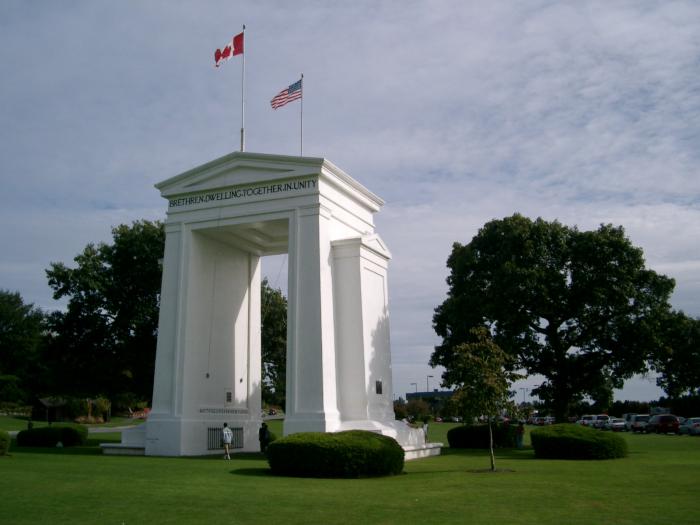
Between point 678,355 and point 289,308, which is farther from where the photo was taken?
point 678,355

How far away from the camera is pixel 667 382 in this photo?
33031mm

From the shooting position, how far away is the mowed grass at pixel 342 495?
431 inches

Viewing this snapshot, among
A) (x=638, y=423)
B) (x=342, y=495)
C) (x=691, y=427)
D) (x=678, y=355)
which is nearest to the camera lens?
(x=342, y=495)

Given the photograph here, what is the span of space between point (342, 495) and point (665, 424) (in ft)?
157

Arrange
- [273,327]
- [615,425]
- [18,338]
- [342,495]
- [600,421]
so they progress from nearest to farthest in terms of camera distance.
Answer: [342,495] → [273,327] → [615,425] → [600,421] → [18,338]

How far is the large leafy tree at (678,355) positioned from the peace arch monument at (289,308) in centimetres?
1256

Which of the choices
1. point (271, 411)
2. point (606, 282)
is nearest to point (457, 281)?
point (606, 282)

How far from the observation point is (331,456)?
1736 cm

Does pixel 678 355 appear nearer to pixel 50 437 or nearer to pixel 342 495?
pixel 342 495

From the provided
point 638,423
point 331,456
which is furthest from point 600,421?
point 331,456

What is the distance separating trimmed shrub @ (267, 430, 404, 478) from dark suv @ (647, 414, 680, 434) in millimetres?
42901

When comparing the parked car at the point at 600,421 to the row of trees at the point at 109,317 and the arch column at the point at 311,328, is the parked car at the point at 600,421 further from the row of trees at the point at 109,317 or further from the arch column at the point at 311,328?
the arch column at the point at 311,328

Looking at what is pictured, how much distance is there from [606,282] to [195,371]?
774 inches

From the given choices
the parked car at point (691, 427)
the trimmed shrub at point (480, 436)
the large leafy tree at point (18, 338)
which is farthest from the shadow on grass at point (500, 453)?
the large leafy tree at point (18, 338)
